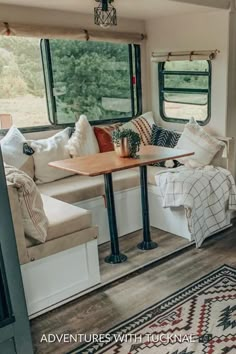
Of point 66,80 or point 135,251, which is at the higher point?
point 66,80

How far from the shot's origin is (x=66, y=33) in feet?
12.3

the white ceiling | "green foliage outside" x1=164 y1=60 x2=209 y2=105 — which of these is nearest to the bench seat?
"green foliage outside" x1=164 y1=60 x2=209 y2=105

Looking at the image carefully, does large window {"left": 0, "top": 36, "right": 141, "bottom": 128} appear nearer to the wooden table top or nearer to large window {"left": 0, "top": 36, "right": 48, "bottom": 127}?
large window {"left": 0, "top": 36, "right": 48, "bottom": 127}

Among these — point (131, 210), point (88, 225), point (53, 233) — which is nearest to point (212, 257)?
point (131, 210)

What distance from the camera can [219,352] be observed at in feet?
6.64

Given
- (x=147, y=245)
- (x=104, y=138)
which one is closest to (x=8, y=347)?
(x=147, y=245)

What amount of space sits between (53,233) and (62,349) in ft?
2.40

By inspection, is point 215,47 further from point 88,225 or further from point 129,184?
point 88,225

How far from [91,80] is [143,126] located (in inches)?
32.1

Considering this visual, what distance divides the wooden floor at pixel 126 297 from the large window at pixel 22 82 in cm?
199

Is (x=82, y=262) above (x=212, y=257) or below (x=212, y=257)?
above

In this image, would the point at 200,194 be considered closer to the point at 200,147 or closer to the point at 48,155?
the point at 200,147

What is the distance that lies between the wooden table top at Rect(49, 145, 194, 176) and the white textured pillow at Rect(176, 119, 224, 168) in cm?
49

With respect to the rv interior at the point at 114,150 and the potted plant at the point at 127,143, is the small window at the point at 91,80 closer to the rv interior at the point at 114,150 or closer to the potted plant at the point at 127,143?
the rv interior at the point at 114,150
